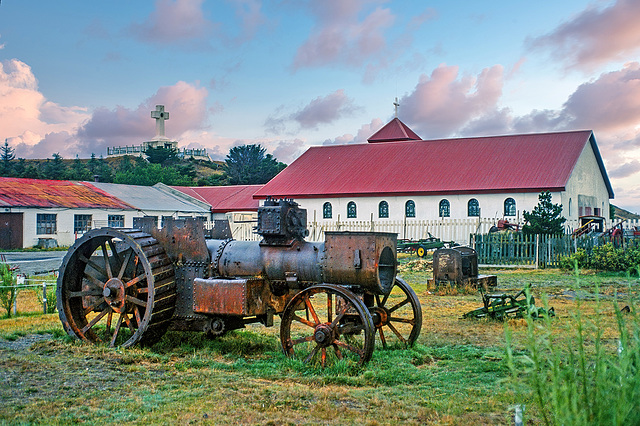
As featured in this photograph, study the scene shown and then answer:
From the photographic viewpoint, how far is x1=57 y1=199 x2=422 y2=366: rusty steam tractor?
7723 millimetres

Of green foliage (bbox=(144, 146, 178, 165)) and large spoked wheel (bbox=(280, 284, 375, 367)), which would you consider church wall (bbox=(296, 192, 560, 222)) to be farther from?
green foliage (bbox=(144, 146, 178, 165))

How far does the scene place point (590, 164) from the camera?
37094 mm

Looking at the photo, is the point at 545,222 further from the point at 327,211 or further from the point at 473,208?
the point at 327,211

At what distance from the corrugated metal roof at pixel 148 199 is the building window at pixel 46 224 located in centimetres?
589

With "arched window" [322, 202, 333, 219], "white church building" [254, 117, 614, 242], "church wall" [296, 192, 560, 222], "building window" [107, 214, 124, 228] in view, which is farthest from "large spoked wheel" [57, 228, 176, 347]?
"building window" [107, 214, 124, 228]

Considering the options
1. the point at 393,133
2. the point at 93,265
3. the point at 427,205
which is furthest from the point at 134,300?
the point at 393,133

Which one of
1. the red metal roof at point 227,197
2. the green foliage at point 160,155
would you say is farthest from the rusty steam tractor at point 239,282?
the green foliage at point 160,155

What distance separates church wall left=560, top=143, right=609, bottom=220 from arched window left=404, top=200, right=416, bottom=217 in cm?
816

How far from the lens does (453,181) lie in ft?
114

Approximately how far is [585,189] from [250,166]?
159ft

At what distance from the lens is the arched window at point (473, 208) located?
33.8 metres

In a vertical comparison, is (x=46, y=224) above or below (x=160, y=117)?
below

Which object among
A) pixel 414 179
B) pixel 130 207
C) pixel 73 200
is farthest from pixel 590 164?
pixel 73 200

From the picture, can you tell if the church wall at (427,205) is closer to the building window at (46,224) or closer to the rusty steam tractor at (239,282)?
the building window at (46,224)
